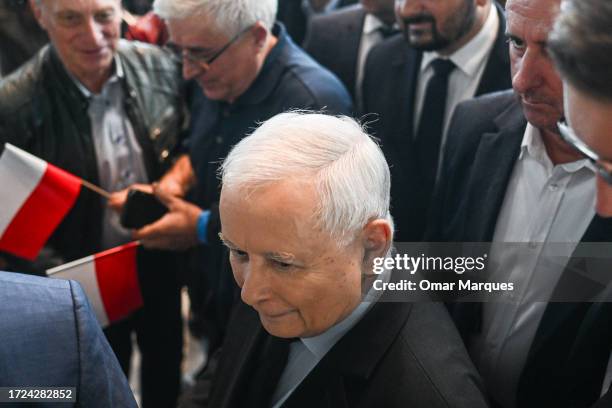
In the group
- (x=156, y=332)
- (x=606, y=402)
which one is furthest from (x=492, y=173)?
(x=156, y=332)

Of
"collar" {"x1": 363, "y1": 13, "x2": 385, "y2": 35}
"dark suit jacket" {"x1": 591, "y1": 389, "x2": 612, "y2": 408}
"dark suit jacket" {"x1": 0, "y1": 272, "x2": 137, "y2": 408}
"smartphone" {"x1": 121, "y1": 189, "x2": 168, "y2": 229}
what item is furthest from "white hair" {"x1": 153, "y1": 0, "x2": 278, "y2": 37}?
"dark suit jacket" {"x1": 591, "y1": 389, "x2": 612, "y2": 408}

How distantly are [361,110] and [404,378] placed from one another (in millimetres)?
1597

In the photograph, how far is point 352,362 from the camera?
5.22 ft

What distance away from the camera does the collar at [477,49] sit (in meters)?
2.57

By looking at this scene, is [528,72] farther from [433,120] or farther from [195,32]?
[195,32]

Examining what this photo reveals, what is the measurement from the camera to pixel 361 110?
2.95m

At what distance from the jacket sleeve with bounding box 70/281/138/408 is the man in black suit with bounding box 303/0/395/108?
2.11 metres

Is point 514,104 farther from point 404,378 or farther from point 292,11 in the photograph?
point 292,11

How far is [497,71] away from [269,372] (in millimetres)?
1354

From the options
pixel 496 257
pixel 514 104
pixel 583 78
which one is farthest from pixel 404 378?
pixel 514 104

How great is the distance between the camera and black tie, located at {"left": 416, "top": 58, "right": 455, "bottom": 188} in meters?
2.64

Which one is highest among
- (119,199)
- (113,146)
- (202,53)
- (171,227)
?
(202,53)

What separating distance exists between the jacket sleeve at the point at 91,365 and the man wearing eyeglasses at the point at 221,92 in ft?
4.28

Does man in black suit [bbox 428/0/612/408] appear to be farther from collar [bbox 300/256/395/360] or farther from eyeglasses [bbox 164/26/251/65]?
eyeglasses [bbox 164/26/251/65]
